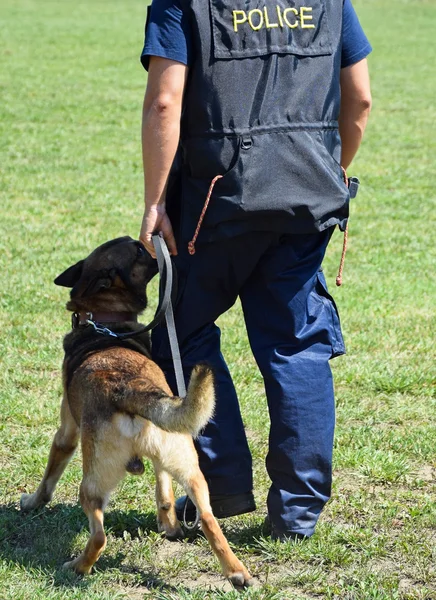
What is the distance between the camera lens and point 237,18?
340 cm

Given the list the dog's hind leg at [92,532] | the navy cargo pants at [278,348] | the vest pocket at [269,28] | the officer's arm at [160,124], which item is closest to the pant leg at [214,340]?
the navy cargo pants at [278,348]

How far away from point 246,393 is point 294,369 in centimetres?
164

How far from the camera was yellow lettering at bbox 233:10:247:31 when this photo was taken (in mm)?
3395

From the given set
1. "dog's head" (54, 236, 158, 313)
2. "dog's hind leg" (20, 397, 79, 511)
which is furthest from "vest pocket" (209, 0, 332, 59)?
"dog's hind leg" (20, 397, 79, 511)

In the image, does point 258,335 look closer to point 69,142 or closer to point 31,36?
point 69,142

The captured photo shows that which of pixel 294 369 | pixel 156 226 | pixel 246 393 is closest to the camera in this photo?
pixel 156 226

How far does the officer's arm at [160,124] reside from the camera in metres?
3.35

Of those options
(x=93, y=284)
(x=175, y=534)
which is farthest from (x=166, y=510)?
(x=93, y=284)

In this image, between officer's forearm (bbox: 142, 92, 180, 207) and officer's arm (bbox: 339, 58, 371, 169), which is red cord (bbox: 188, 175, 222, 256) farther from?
officer's arm (bbox: 339, 58, 371, 169)

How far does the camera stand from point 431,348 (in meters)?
6.05

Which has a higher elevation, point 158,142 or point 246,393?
point 158,142

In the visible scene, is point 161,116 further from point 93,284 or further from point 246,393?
point 246,393

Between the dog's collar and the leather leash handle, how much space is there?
53 centimetres

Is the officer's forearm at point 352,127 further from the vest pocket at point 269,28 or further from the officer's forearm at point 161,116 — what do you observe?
the officer's forearm at point 161,116
